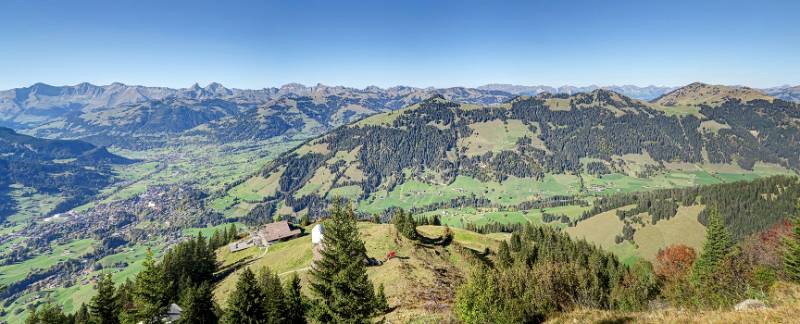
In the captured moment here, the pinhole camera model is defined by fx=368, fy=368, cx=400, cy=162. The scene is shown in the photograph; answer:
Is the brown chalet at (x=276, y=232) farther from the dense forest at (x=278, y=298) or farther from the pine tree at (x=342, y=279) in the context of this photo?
the pine tree at (x=342, y=279)

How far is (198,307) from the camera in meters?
53.1

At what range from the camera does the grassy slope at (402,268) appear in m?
51.5

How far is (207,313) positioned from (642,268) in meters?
101

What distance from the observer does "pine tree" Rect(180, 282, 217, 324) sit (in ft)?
167

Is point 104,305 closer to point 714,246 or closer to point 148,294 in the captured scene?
point 148,294

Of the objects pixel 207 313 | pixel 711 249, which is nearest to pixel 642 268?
pixel 711 249

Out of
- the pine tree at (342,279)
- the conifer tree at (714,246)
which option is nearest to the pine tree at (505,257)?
the conifer tree at (714,246)

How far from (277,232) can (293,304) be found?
8649 cm

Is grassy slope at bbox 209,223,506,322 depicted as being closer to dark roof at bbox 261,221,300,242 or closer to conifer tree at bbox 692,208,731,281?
dark roof at bbox 261,221,300,242

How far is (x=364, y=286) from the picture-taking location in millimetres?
37688

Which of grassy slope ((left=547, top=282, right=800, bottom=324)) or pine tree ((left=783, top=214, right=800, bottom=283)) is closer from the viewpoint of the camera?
grassy slope ((left=547, top=282, right=800, bottom=324))

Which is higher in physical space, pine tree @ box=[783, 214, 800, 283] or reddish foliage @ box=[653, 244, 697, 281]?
pine tree @ box=[783, 214, 800, 283]

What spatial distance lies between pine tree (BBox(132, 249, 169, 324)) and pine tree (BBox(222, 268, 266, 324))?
7.70 m

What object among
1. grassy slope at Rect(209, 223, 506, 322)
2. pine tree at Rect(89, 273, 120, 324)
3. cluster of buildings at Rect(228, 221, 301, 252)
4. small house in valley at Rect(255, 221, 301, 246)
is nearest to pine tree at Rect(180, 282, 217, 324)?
pine tree at Rect(89, 273, 120, 324)
